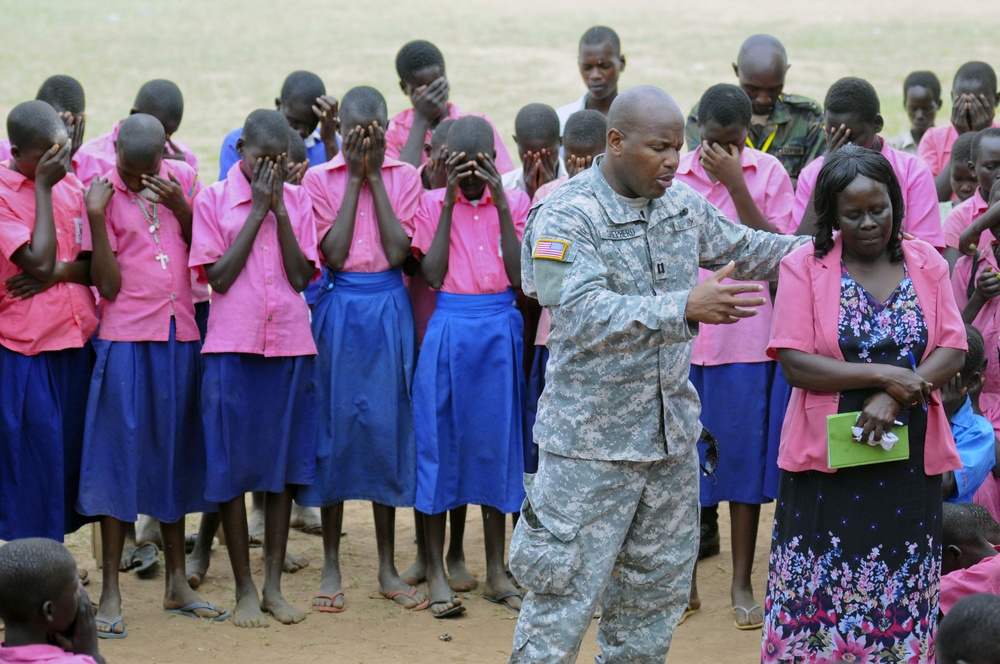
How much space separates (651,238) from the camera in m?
4.21

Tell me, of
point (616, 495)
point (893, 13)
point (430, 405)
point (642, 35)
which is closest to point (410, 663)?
point (430, 405)

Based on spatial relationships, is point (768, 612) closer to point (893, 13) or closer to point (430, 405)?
point (430, 405)

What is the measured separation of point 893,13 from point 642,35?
267 inches

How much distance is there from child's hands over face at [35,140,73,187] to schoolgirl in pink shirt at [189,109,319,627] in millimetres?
597

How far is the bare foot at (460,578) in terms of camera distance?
6215mm

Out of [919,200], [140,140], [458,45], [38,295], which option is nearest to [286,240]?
[140,140]

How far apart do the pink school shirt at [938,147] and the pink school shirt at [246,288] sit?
13.7ft

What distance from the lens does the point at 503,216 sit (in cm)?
584

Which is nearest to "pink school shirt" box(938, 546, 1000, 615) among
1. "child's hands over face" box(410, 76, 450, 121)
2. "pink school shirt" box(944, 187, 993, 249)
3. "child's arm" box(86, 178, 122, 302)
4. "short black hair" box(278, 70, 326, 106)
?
"pink school shirt" box(944, 187, 993, 249)

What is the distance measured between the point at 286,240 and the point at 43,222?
3.35 feet

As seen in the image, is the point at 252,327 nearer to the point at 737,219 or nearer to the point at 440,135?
the point at 440,135

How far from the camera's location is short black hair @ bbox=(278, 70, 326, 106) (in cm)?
709

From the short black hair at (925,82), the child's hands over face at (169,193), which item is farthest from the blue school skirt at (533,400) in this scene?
the short black hair at (925,82)

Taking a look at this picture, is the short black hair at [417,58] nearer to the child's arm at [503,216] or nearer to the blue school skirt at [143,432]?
the child's arm at [503,216]
